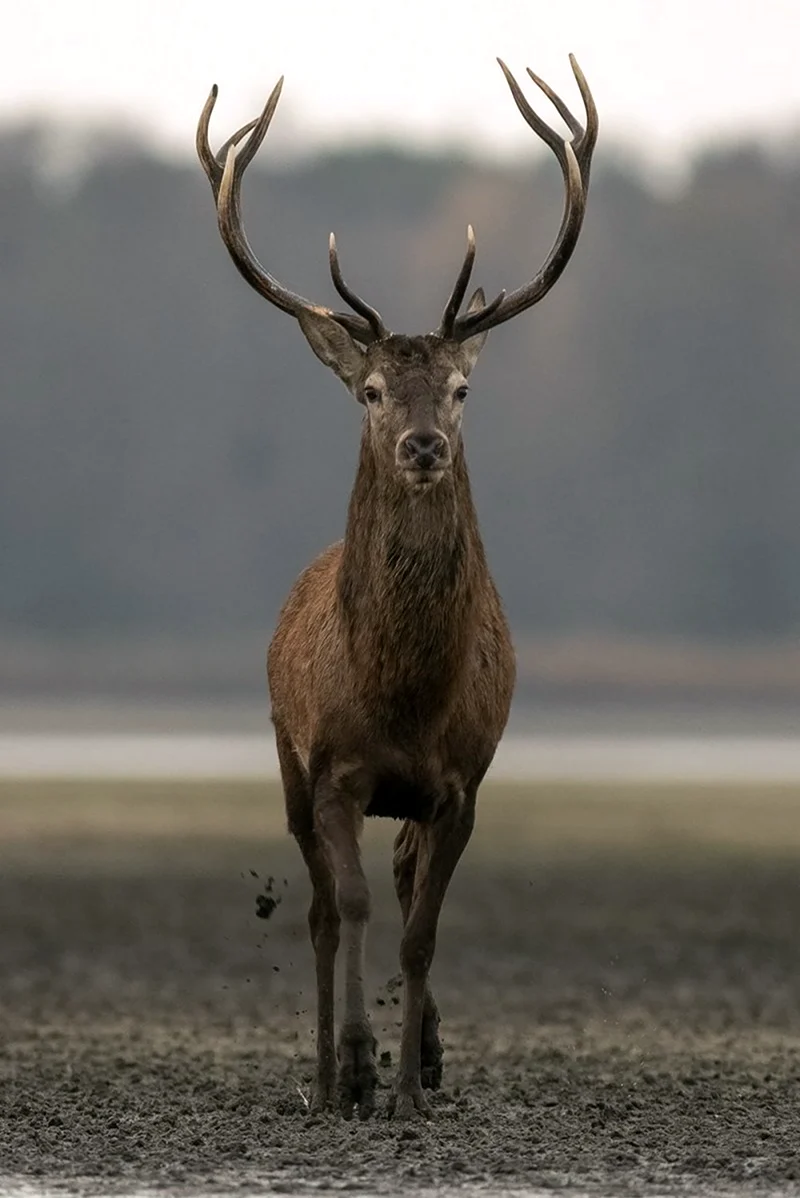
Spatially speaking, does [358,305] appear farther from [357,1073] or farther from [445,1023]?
[445,1023]

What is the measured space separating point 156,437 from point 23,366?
27.9 ft

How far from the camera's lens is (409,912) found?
15.3 m

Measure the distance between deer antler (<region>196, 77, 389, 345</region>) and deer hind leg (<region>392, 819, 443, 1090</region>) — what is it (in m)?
2.38

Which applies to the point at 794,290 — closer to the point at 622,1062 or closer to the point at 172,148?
the point at 172,148

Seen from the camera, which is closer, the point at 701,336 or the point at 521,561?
the point at 521,561

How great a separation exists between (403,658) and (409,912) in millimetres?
1975

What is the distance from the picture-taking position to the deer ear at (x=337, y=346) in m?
14.3

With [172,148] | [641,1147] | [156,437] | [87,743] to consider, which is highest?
[172,148]

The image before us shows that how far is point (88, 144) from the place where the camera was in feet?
522

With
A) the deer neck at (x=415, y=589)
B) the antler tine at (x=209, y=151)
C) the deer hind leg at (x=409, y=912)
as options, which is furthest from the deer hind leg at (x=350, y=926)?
the antler tine at (x=209, y=151)

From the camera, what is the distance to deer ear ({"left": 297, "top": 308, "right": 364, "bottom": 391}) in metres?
14.3

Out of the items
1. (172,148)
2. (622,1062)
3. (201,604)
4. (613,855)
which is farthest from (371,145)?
(622,1062)

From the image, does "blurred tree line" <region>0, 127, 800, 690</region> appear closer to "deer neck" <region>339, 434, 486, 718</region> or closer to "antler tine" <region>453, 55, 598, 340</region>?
"antler tine" <region>453, 55, 598, 340</region>

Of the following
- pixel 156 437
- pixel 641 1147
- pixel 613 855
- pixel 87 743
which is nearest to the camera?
pixel 641 1147
